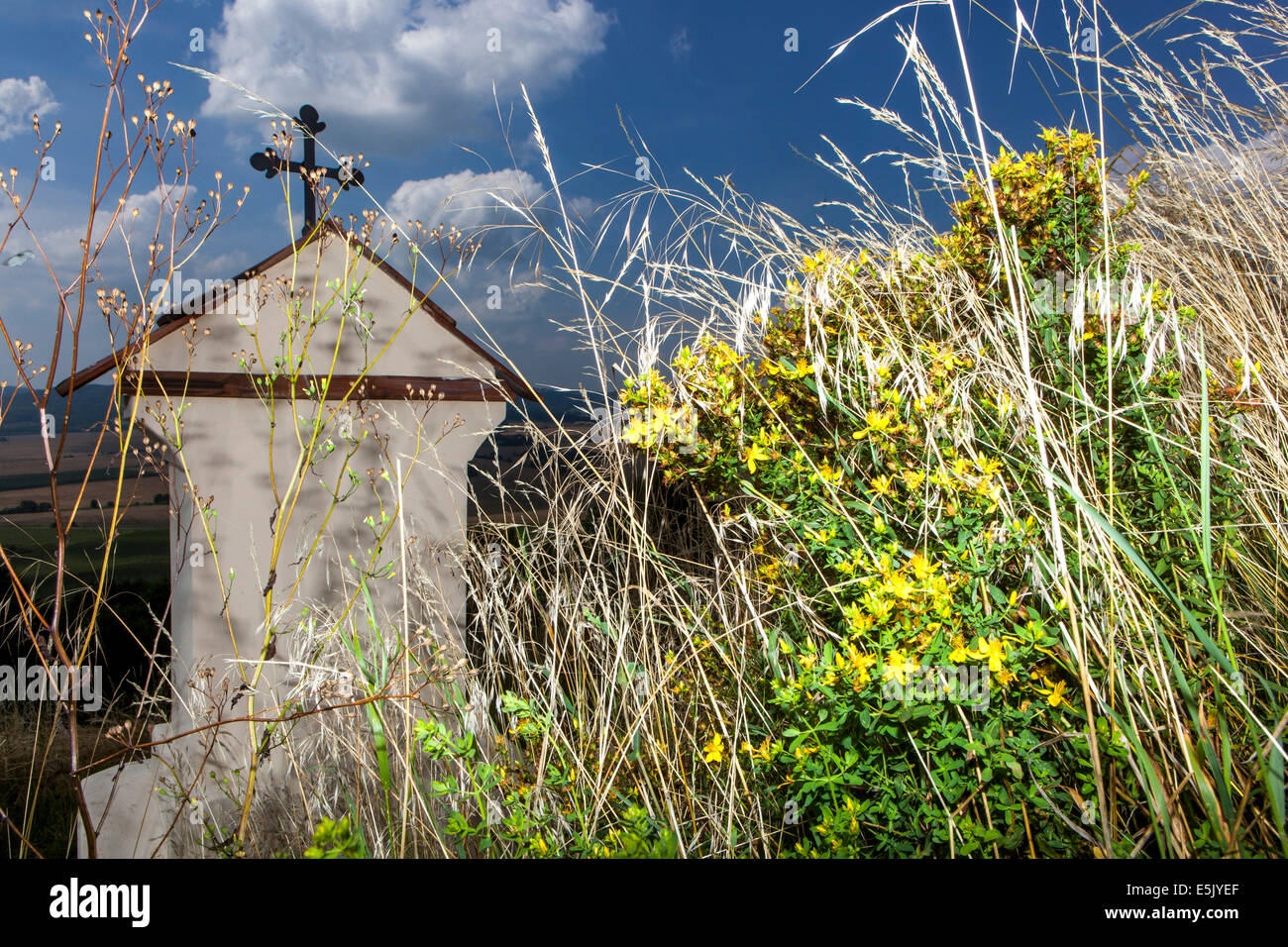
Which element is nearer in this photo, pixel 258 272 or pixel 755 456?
pixel 755 456

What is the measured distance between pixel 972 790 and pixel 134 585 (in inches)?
241

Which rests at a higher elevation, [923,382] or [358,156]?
[358,156]

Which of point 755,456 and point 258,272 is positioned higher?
point 258,272

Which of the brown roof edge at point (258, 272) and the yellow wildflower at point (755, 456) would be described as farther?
the brown roof edge at point (258, 272)

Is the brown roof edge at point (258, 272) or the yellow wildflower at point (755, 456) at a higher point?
the brown roof edge at point (258, 272)

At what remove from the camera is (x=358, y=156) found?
74.0 inches

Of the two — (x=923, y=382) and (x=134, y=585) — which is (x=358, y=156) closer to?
(x=923, y=382)

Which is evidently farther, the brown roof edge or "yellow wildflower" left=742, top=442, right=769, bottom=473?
the brown roof edge

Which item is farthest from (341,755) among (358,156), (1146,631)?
(1146,631)

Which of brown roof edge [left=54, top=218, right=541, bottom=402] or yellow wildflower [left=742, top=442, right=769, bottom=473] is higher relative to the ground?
brown roof edge [left=54, top=218, right=541, bottom=402]
